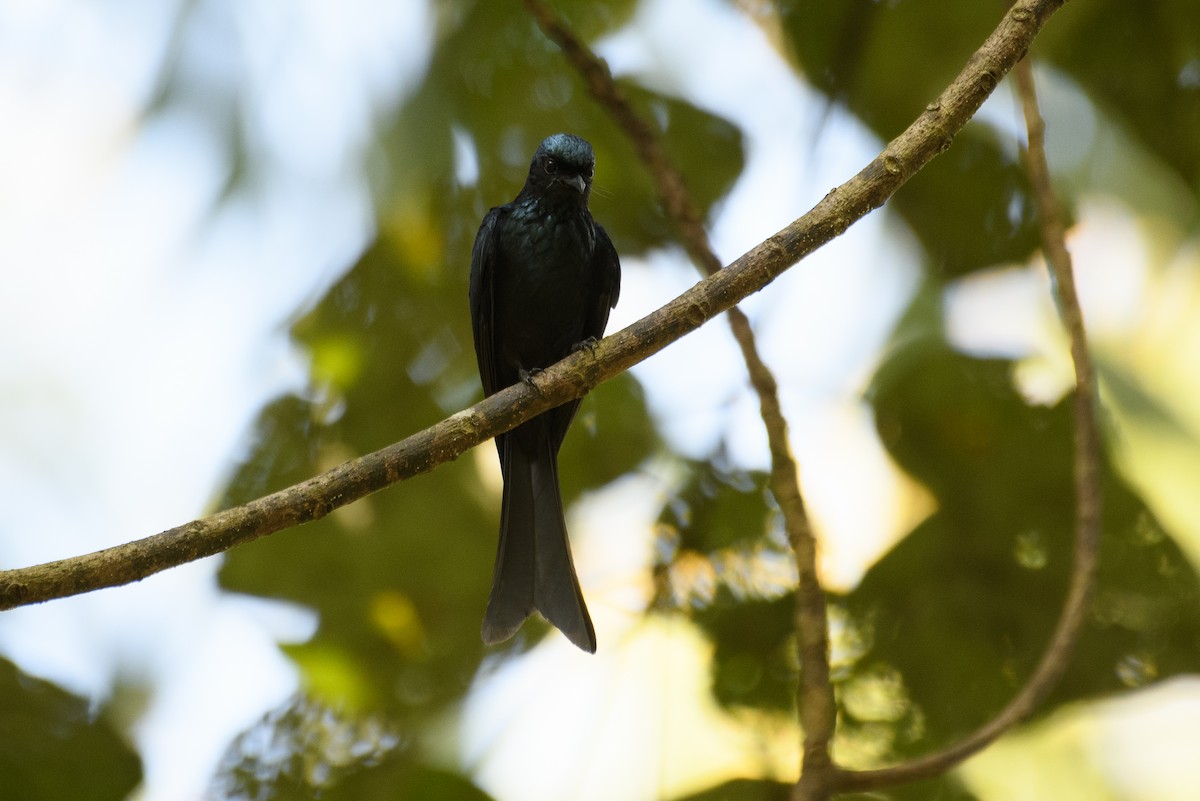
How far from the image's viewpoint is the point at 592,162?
3547 millimetres

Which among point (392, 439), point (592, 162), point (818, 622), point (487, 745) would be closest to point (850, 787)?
point (818, 622)

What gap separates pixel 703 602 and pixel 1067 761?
5.03 feet

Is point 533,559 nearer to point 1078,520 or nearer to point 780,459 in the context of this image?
point 780,459

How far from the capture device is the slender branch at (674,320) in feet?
7.21

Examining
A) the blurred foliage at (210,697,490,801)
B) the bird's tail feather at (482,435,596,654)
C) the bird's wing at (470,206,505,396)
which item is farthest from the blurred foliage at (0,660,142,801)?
the bird's wing at (470,206,505,396)

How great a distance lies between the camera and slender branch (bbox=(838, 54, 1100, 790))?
9.51ft

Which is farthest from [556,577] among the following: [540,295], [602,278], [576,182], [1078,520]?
[1078,520]

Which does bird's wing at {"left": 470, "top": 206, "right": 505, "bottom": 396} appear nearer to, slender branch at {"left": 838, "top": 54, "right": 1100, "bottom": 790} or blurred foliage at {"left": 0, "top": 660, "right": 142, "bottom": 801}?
slender branch at {"left": 838, "top": 54, "right": 1100, "bottom": 790}

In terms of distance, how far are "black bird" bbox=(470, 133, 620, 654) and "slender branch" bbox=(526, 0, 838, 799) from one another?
0.69 feet

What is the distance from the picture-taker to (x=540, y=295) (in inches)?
143

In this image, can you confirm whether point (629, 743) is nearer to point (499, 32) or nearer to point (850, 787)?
point (850, 787)

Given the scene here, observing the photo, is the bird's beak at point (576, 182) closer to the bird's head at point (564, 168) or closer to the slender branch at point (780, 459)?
the bird's head at point (564, 168)

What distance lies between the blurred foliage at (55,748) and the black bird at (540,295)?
2.00m

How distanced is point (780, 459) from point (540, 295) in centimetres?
102
